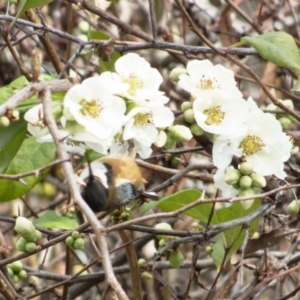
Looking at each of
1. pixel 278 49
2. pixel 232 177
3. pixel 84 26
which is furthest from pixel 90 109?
pixel 84 26

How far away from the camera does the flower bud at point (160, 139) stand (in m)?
1.58

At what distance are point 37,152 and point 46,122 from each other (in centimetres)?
74

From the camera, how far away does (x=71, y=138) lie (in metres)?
1.49

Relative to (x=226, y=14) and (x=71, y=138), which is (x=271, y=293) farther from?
(x=71, y=138)

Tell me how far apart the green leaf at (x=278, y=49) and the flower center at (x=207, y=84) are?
0.54 feet

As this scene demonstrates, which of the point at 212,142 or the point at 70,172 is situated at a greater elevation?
the point at 70,172

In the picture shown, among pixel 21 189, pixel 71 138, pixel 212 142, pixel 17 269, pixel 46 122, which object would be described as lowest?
pixel 17 269

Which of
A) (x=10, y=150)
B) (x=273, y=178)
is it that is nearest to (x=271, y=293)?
(x=273, y=178)

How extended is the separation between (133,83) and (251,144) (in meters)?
0.31

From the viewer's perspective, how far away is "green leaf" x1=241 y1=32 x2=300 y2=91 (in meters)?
1.71

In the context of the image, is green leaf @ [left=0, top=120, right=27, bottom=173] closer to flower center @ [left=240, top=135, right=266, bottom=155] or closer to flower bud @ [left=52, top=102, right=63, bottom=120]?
flower bud @ [left=52, top=102, right=63, bottom=120]

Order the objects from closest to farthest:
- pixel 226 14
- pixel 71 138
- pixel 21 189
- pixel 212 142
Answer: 1. pixel 71 138
2. pixel 212 142
3. pixel 21 189
4. pixel 226 14

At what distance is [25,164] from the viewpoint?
199 centimetres

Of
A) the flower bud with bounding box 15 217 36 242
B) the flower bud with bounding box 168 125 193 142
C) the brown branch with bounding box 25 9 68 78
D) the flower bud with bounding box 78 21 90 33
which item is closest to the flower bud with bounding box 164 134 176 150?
the flower bud with bounding box 168 125 193 142
